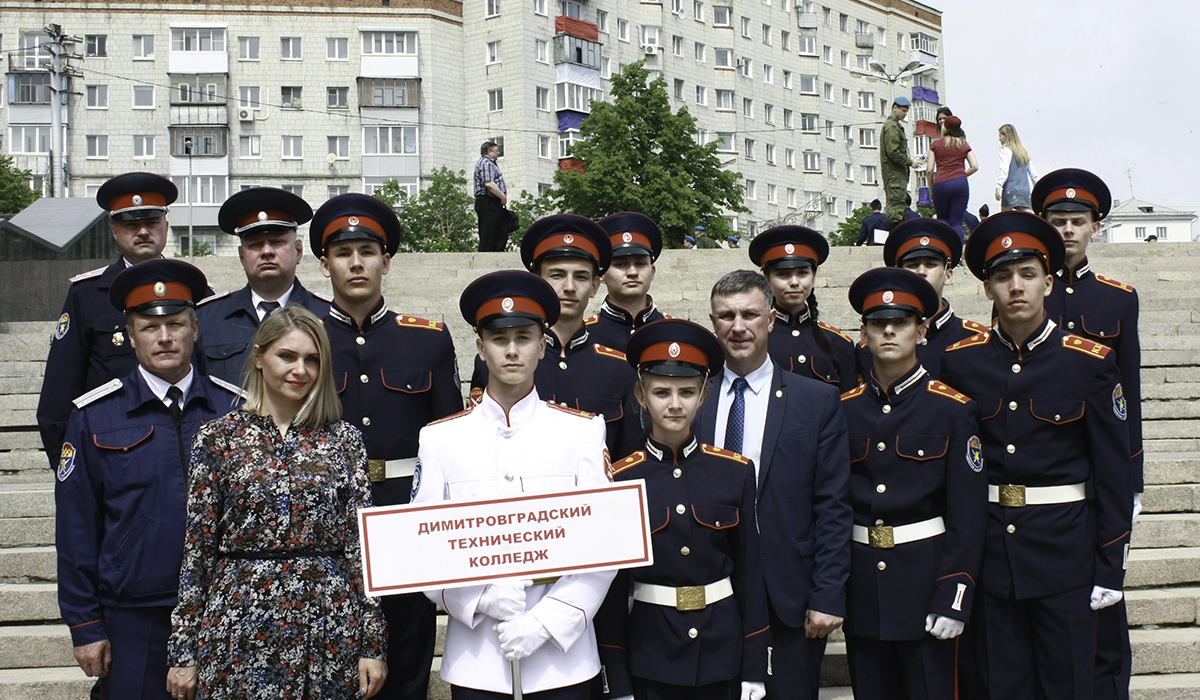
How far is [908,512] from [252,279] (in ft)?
10.8

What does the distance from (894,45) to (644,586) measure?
8085 centimetres

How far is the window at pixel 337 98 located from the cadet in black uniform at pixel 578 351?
53319mm

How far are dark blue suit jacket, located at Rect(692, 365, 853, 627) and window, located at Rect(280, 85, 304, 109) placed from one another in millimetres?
54892

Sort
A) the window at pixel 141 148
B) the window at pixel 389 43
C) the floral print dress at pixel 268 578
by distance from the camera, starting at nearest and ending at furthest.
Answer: the floral print dress at pixel 268 578 → the window at pixel 141 148 → the window at pixel 389 43

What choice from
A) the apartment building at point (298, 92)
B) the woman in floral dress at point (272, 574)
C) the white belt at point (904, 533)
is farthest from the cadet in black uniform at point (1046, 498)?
the apartment building at point (298, 92)

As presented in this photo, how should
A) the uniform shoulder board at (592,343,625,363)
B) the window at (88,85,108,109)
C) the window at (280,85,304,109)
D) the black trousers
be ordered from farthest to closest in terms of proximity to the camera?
the window at (280,85,304,109) < the window at (88,85,108,109) < the black trousers < the uniform shoulder board at (592,343,625,363)

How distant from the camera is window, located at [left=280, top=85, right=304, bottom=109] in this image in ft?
180

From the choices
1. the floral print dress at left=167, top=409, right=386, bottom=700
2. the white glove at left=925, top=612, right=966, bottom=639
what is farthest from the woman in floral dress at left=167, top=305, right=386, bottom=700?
the white glove at left=925, top=612, right=966, bottom=639

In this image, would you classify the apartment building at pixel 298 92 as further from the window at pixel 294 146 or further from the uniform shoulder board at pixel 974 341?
the uniform shoulder board at pixel 974 341

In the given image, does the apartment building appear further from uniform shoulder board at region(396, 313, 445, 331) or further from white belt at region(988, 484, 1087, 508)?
white belt at region(988, 484, 1087, 508)

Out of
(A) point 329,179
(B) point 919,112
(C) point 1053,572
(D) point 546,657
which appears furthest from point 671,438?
(B) point 919,112

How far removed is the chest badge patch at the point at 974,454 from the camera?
4.28 metres

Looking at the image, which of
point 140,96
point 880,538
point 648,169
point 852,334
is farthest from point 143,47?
point 880,538

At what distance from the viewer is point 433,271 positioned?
47.8 ft
